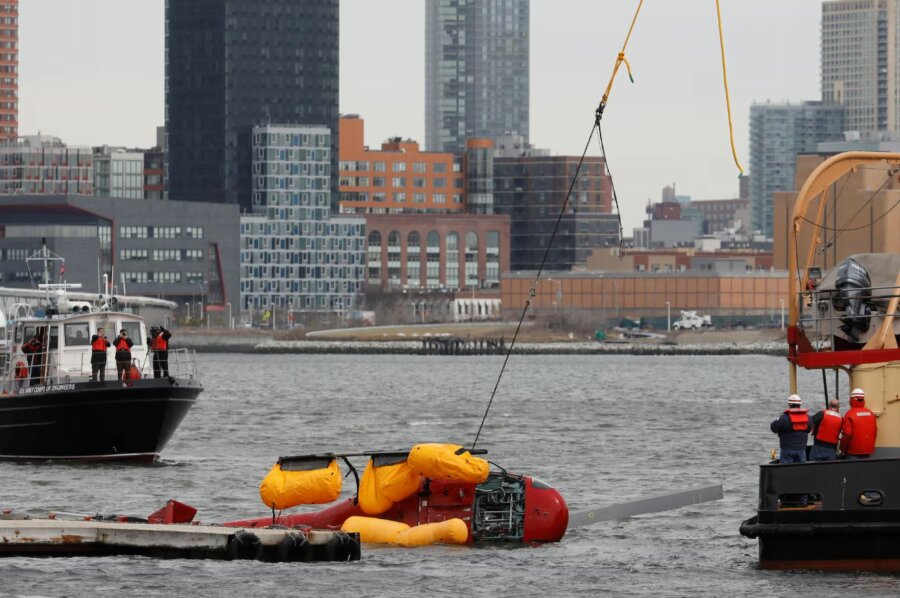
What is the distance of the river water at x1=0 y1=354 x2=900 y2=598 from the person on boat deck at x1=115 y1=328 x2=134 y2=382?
224 centimetres

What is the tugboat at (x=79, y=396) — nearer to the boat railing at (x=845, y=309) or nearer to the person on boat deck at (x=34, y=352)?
the person on boat deck at (x=34, y=352)

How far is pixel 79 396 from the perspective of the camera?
45344 millimetres

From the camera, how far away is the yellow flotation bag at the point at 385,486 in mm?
30625

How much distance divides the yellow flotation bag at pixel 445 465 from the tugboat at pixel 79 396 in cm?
1634

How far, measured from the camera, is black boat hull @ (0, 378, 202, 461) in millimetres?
45438

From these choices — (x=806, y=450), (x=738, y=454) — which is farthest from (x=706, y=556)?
(x=738, y=454)

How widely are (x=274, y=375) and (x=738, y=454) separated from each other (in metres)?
83.4

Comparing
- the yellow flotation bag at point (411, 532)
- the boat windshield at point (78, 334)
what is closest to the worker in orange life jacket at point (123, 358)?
the boat windshield at point (78, 334)

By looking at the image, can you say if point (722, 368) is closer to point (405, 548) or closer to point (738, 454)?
point (738, 454)

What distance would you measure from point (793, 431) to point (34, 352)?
24.6 metres

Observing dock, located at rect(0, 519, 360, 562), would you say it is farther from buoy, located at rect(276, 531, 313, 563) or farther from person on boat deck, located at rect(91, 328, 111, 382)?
person on boat deck, located at rect(91, 328, 111, 382)

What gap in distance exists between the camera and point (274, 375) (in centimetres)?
13525

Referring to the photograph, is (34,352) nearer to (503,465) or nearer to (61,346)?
(61,346)

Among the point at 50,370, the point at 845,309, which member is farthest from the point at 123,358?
the point at 845,309
